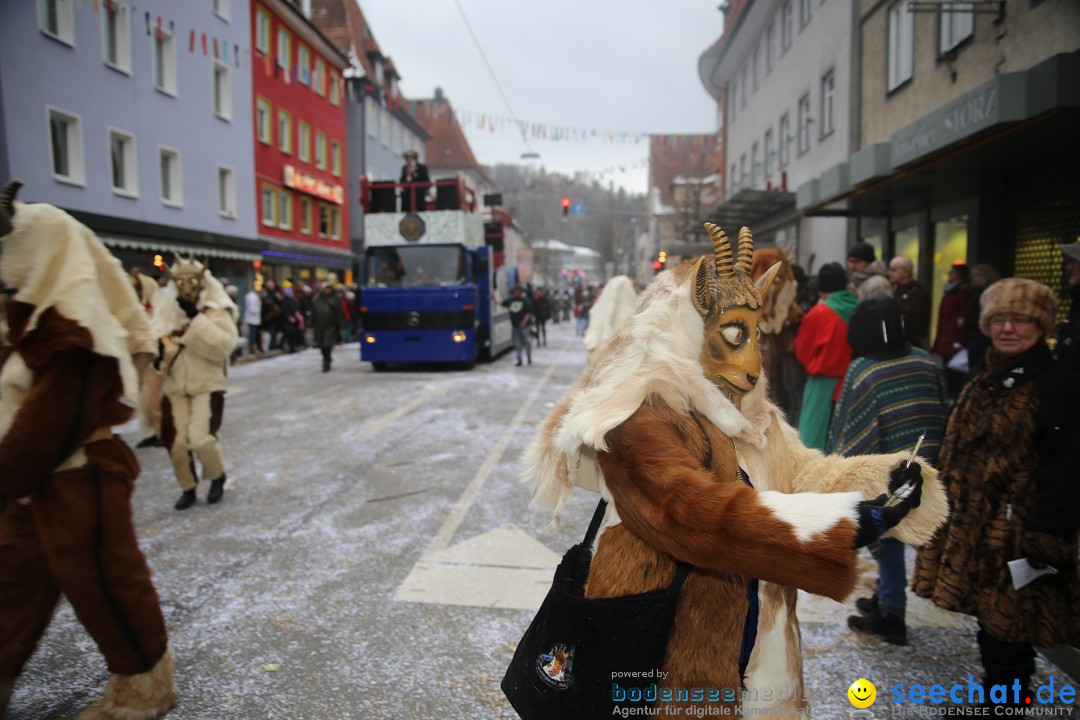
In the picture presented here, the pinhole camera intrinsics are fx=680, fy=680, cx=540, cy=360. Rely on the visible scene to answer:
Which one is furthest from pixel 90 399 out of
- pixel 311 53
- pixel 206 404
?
pixel 311 53

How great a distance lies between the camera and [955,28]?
9766mm

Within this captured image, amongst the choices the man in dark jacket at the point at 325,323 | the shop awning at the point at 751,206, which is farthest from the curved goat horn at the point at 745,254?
the shop awning at the point at 751,206

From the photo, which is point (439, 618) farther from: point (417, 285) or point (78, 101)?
point (78, 101)

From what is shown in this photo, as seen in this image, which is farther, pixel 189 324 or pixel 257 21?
pixel 257 21

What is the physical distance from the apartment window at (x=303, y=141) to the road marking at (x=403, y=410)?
21092 mm

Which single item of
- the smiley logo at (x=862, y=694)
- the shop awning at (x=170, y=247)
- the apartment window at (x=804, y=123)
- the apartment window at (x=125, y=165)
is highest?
the apartment window at (x=804, y=123)

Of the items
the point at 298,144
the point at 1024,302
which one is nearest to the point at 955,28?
the point at 1024,302

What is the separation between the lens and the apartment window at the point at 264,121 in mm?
25828

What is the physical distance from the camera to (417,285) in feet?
46.9

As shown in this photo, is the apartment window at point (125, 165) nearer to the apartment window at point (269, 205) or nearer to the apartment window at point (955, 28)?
the apartment window at point (269, 205)

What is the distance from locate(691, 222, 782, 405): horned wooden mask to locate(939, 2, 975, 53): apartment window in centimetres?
990

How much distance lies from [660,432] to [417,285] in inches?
518

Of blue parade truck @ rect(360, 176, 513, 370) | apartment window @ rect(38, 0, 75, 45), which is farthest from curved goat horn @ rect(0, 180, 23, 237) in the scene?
apartment window @ rect(38, 0, 75, 45)

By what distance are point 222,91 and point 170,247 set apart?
707 centimetres
